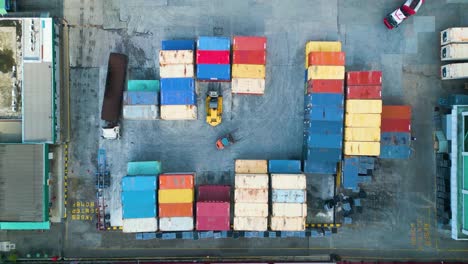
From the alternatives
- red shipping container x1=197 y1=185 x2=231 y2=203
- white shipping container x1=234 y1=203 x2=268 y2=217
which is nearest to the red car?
white shipping container x1=234 y1=203 x2=268 y2=217

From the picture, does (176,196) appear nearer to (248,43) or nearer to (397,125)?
(248,43)

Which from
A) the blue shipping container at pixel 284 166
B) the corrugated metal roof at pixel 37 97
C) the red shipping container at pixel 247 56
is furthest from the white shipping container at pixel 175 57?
the blue shipping container at pixel 284 166

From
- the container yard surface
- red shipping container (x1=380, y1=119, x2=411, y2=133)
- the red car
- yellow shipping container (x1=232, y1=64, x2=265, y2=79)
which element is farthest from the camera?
the container yard surface

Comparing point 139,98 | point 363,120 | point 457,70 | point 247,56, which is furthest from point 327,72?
point 139,98

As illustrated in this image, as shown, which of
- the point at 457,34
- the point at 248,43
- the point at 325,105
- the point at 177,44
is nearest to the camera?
the point at 325,105

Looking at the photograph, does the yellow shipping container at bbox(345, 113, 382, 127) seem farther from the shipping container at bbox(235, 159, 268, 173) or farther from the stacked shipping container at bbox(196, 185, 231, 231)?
the stacked shipping container at bbox(196, 185, 231, 231)
